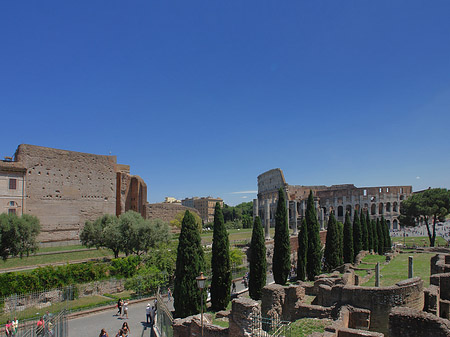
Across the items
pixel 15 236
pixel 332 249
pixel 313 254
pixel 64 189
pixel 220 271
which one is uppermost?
pixel 64 189

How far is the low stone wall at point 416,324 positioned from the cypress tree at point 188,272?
8637 millimetres

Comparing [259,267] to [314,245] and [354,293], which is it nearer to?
[354,293]

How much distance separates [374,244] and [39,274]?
3659 cm

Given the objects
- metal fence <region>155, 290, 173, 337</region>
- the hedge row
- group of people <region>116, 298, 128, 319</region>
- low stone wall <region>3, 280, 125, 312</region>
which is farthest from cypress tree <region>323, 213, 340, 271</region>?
metal fence <region>155, 290, 173, 337</region>

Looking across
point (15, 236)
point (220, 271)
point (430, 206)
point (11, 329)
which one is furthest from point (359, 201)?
point (11, 329)

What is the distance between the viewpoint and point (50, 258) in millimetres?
26844

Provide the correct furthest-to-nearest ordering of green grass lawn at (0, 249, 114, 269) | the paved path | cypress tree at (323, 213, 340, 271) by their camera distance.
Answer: cypress tree at (323, 213, 340, 271), green grass lawn at (0, 249, 114, 269), the paved path

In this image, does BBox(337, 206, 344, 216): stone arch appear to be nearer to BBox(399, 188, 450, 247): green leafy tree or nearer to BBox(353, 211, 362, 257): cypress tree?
BBox(399, 188, 450, 247): green leafy tree

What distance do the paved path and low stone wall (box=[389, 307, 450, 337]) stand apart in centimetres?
1003

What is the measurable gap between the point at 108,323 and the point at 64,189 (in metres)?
27.1

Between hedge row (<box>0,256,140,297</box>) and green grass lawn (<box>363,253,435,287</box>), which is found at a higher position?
hedge row (<box>0,256,140,297</box>)

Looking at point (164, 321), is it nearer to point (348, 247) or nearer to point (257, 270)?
point (257, 270)

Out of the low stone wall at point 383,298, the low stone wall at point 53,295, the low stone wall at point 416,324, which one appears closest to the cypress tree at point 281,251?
the low stone wall at point 383,298

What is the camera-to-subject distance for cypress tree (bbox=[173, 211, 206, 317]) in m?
14.4
